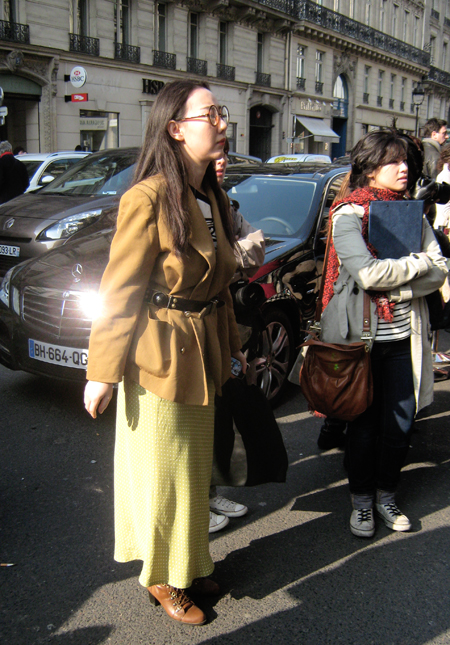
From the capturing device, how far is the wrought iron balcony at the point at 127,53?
78.6 feet

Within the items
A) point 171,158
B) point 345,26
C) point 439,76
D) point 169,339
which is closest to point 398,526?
point 169,339

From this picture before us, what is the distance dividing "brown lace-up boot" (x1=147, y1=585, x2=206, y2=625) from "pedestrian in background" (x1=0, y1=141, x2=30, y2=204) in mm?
9216

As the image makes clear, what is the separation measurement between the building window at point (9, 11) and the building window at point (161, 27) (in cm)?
657

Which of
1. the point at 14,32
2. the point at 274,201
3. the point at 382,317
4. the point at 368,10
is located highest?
the point at 368,10

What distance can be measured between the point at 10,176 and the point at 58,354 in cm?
724

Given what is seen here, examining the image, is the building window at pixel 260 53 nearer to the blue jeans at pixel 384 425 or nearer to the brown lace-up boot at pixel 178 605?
the blue jeans at pixel 384 425

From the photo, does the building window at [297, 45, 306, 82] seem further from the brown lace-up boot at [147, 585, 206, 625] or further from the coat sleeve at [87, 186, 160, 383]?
the brown lace-up boot at [147, 585, 206, 625]

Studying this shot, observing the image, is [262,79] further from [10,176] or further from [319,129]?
[10,176]

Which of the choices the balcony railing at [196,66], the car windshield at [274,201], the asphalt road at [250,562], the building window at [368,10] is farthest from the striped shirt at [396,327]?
A: the building window at [368,10]

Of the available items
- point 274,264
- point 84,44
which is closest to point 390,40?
point 84,44

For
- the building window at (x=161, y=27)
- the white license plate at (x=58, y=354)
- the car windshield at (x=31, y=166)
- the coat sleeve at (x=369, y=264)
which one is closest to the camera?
the coat sleeve at (x=369, y=264)

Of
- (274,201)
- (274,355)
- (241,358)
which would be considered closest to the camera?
(241,358)

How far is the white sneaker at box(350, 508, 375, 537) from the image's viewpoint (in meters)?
2.96

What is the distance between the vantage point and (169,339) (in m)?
2.10
